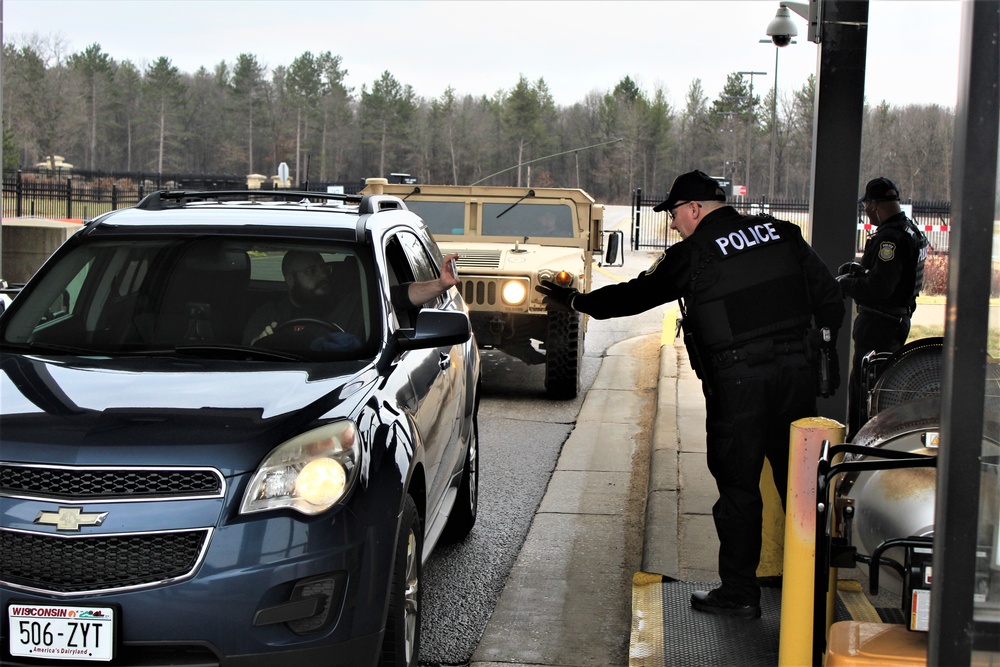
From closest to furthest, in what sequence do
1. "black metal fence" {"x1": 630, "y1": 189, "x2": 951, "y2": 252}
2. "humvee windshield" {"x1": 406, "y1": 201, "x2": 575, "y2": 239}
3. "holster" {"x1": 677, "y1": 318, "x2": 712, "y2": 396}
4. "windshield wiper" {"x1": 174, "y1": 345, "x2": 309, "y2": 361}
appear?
"windshield wiper" {"x1": 174, "y1": 345, "x2": 309, "y2": 361} → "holster" {"x1": 677, "y1": 318, "x2": 712, "y2": 396} → "humvee windshield" {"x1": 406, "y1": 201, "x2": 575, "y2": 239} → "black metal fence" {"x1": 630, "y1": 189, "x2": 951, "y2": 252}

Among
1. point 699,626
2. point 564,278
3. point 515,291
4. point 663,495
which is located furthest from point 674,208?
point 515,291

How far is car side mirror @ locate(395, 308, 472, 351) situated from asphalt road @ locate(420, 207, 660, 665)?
1.24 m

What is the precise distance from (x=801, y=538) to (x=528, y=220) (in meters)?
8.20

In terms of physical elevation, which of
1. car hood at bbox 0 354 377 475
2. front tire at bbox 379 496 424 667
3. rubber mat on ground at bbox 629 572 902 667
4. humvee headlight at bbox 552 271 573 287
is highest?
humvee headlight at bbox 552 271 573 287

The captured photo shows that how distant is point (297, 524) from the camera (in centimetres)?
324

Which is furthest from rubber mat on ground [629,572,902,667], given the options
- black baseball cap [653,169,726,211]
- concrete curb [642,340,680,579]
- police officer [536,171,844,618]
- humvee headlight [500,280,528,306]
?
humvee headlight [500,280,528,306]

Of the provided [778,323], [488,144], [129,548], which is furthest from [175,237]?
[488,144]

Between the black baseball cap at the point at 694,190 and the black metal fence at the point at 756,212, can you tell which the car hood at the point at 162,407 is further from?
the black metal fence at the point at 756,212

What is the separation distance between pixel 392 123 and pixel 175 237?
90.8 meters

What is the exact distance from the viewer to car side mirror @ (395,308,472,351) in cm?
432

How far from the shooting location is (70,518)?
3174 mm

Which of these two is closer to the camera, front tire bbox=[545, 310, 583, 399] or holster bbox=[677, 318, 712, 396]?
holster bbox=[677, 318, 712, 396]

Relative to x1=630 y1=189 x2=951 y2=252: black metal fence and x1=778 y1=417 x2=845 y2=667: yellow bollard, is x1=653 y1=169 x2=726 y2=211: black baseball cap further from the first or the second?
x1=630 y1=189 x2=951 y2=252: black metal fence

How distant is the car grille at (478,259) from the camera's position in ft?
33.6
